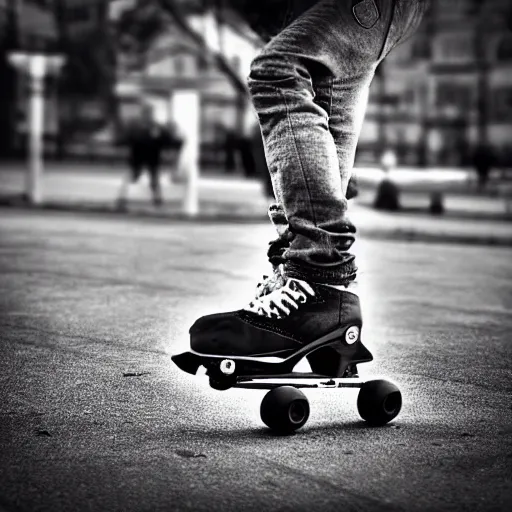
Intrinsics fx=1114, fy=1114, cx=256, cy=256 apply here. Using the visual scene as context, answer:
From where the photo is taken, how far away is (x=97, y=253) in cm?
959

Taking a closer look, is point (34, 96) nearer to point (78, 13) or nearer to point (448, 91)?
point (448, 91)

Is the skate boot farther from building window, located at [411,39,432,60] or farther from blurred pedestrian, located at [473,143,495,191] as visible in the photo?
building window, located at [411,39,432,60]

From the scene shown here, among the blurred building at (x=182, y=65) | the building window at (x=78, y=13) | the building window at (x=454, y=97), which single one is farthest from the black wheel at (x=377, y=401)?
the building window at (x=78, y=13)

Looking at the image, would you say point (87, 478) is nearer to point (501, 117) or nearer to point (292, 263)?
point (292, 263)

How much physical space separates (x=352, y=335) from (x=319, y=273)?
0.69 ft

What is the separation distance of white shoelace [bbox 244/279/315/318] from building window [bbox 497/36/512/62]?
59.2m

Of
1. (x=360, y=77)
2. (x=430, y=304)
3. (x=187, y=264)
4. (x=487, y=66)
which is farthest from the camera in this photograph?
(x=487, y=66)

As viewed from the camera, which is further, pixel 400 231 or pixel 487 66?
pixel 487 66

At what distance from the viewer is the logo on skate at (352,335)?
3158mm

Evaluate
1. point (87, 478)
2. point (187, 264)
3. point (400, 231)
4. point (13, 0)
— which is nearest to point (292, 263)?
point (87, 478)

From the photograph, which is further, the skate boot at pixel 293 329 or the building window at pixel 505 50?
the building window at pixel 505 50

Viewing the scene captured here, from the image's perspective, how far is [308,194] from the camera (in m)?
3.10

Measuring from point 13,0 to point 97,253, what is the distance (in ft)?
198

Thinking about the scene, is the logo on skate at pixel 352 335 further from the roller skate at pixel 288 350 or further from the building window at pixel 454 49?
the building window at pixel 454 49
